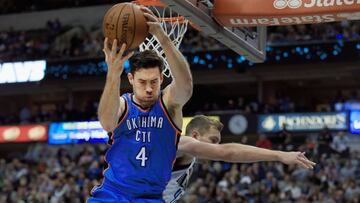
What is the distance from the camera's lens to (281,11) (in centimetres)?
571

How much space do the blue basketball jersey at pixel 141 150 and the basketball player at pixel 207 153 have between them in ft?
1.52

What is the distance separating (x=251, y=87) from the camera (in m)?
26.8

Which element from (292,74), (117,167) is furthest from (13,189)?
(117,167)

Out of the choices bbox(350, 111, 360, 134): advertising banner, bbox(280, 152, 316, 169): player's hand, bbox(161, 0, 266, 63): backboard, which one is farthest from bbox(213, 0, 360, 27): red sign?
bbox(350, 111, 360, 134): advertising banner

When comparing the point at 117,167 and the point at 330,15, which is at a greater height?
the point at 330,15

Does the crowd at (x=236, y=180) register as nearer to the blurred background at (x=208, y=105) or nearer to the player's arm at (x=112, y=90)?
the blurred background at (x=208, y=105)

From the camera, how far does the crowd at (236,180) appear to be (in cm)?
1441

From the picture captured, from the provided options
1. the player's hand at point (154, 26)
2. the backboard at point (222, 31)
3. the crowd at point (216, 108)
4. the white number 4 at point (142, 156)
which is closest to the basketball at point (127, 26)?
the player's hand at point (154, 26)

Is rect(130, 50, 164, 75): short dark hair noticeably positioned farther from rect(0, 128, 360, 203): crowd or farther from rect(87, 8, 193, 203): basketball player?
rect(0, 128, 360, 203): crowd

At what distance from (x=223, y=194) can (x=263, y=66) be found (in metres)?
9.01

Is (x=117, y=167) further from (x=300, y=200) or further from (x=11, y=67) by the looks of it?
(x=11, y=67)

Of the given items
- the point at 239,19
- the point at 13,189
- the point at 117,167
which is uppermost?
the point at 239,19

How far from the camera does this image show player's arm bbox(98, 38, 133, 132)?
4051 millimetres

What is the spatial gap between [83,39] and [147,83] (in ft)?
71.3
